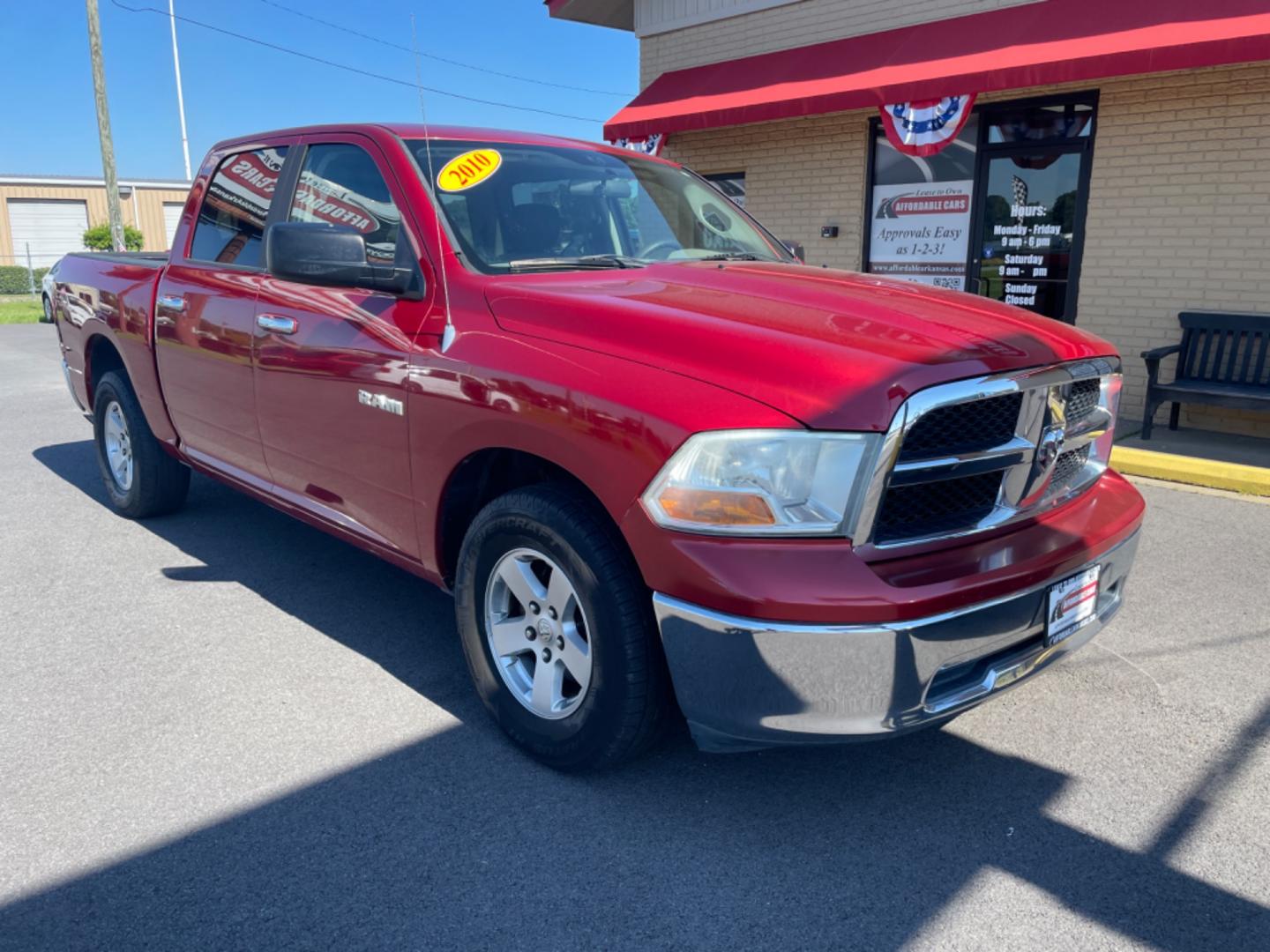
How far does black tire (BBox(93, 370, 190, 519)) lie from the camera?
5.27 m

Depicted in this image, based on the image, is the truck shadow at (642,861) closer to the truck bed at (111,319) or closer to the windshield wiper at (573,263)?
the windshield wiper at (573,263)

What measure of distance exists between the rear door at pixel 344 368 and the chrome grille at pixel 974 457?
1.61m

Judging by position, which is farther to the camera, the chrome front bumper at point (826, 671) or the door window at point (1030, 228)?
the door window at point (1030, 228)

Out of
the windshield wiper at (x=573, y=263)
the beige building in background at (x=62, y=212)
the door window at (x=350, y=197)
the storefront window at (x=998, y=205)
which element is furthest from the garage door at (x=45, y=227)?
the windshield wiper at (x=573, y=263)

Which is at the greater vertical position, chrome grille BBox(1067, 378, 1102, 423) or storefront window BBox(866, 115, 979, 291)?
storefront window BBox(866, 115, 979, 291)

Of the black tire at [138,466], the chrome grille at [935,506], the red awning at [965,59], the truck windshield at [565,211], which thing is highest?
the red awning at [965,59]

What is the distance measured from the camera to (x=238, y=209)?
4461 mm

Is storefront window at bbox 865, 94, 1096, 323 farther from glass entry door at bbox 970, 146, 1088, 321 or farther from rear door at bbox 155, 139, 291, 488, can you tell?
rear door at bbox 155, 139, 291, 488

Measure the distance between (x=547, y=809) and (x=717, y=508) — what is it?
3.54 feet

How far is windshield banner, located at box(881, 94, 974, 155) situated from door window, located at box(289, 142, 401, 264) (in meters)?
6.06

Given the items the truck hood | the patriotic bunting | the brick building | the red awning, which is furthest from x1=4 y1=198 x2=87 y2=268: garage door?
the truck hood

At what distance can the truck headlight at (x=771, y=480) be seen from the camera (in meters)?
2.32

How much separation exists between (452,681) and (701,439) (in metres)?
1.70

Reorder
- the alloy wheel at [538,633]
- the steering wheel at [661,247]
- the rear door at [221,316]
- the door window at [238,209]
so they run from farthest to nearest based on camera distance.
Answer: the door window at [238,209], the rear door at [221,316], the steering wheel at [661,247], the alloy wheel at [538,633]
